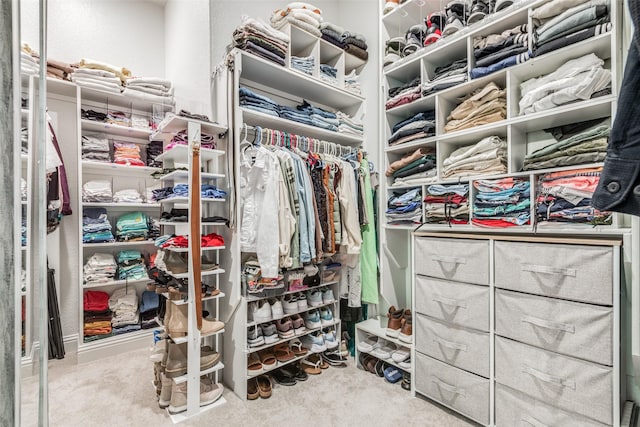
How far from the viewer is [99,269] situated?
2.59 metres

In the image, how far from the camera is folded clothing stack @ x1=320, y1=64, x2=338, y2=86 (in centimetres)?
245

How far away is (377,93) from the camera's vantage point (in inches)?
101

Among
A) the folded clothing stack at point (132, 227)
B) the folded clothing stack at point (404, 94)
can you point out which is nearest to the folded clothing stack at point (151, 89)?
the folded clothing stack at point (132, 227)

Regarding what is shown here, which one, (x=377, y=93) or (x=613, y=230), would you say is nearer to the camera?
(x=613, y=230)

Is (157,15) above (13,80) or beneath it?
above

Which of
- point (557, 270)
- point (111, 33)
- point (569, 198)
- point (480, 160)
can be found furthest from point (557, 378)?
point (111, 33)

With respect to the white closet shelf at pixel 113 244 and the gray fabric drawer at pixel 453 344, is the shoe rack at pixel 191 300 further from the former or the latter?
the gray fabric drawer at pixel 453 344

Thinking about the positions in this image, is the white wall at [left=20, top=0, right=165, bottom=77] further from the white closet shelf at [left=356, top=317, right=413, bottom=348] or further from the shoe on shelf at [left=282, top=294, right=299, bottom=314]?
the white closet shelf at [left=356, top=317, right=413, bottom=348]

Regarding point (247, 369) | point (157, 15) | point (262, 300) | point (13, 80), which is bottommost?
point (247, 369)

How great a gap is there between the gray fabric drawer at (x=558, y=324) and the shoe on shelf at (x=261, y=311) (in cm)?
132

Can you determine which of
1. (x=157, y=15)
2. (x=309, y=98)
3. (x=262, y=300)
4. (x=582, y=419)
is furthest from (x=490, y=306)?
(x=157, y=15)

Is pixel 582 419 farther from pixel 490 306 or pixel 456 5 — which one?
pixel 456 5

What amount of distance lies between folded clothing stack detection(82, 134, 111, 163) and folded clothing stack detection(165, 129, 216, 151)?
117cm

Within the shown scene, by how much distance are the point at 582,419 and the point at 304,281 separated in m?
1.61
